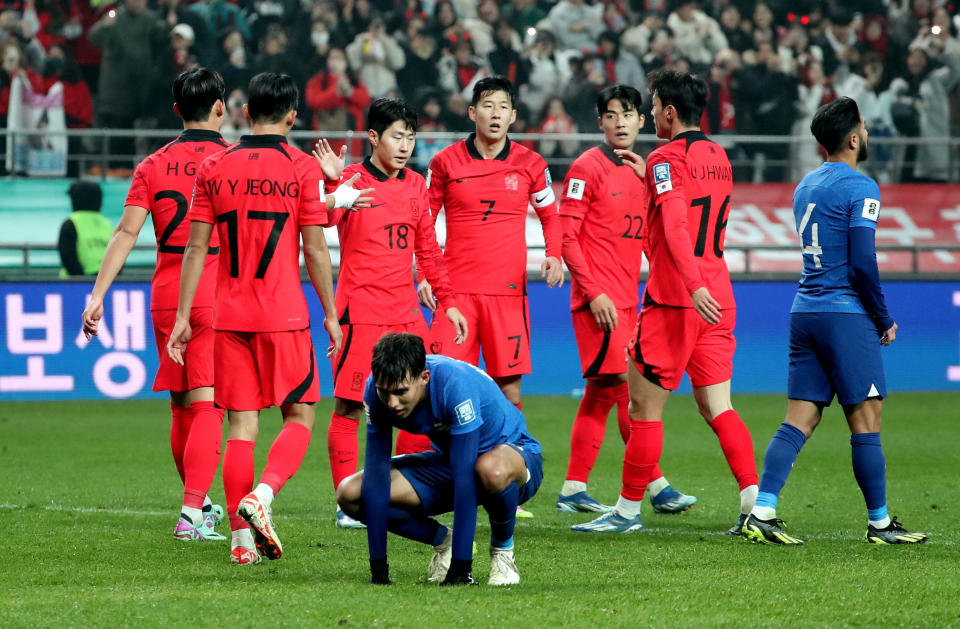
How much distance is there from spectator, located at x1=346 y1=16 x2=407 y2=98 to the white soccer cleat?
11.7 m

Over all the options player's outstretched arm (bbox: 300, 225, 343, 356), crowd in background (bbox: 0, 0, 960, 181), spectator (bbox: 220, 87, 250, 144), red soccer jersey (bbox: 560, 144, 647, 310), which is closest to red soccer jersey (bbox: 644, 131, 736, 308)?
red soccer jersey (bbox: 560, 144, 647, 310)

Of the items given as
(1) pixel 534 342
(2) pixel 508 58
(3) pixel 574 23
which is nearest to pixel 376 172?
(1) pixel 534 342

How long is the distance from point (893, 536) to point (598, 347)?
194 centimetres

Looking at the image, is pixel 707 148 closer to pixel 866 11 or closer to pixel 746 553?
pixel 746 553

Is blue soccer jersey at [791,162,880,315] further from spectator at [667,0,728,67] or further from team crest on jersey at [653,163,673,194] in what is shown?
spectator at [667,0,728,67]

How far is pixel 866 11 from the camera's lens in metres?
18.3

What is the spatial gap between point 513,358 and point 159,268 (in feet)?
6.29

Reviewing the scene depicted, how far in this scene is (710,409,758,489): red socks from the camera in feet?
20.8

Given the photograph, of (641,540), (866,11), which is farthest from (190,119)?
(866,11)

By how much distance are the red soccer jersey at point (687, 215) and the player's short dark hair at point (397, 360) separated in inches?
77.7

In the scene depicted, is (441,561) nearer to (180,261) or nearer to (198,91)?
(180,261)

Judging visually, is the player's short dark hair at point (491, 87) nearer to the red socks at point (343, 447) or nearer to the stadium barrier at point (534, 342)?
the red socks at point (343, 447)

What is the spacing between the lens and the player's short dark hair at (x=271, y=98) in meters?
5.48

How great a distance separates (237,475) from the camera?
5410mm
